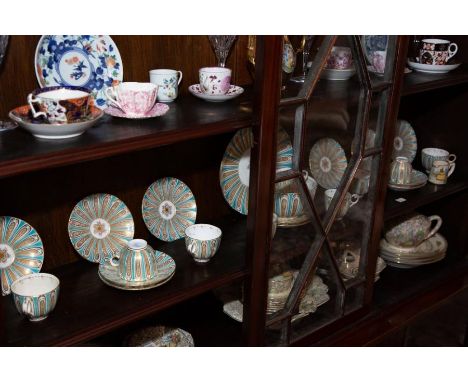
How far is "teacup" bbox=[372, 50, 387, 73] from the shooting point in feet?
3.92

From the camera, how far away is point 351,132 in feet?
4.03

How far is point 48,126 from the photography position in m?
0.87

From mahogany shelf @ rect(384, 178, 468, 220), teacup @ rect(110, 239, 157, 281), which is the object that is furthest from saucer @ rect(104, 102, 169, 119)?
mahogany shelf @ rect(384, 178, 468, 220)

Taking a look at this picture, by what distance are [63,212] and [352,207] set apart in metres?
0.59

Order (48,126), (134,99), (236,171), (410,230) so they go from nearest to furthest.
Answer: (48,126) → (134,99) → (236,171) → (410,230)

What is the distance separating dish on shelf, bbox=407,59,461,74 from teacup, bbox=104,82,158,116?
2.27 ft

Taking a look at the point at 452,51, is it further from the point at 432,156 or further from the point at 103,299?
the point at 103,299

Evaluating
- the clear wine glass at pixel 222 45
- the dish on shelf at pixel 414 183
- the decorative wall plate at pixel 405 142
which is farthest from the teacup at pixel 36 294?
the decorative wall plate at pixel 405 142

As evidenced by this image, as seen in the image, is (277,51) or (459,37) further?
(459,37)

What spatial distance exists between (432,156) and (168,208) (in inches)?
28.9

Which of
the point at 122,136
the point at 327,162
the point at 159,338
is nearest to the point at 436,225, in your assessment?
the point at 327,162

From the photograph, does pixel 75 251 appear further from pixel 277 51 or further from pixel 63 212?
pixel 277 51

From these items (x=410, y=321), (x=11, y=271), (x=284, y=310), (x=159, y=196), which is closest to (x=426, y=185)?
(x=410, y=321)

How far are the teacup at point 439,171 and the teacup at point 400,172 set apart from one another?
0.26 ft
